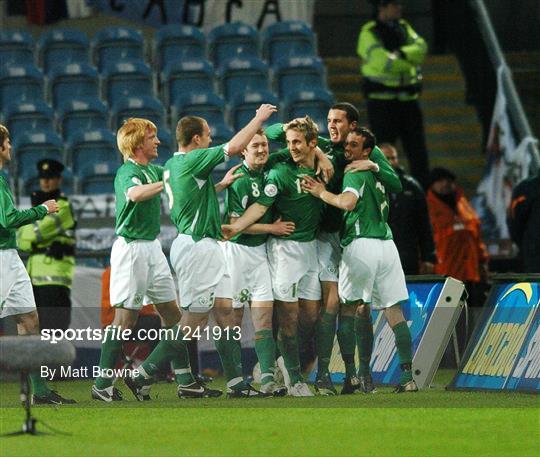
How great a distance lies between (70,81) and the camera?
18.6 meters

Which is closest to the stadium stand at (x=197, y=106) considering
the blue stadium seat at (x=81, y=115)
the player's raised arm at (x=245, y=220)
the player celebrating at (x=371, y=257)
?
the blue stadium seat at (x=81, y=115)

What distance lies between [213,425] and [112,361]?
1717 millimetres

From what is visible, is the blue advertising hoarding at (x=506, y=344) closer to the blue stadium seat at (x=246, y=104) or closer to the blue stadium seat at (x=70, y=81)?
the blue stadium seat at (x=246, y=104)

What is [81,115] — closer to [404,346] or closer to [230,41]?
[230,41]

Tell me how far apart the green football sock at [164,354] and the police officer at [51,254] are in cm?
268

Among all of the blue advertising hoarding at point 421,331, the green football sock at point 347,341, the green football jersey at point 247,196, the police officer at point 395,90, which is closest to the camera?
the green football jersey at point 247,196

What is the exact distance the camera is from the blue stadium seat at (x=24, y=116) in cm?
1795

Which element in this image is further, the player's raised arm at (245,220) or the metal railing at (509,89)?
the metal railing at (509,89)

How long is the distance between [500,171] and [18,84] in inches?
212

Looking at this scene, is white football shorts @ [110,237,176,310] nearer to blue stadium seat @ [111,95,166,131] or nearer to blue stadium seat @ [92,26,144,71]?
blue stadium seat @ [111,95,166,131]

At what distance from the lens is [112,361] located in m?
11.7

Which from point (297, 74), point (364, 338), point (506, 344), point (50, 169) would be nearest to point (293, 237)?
point (364, 338)

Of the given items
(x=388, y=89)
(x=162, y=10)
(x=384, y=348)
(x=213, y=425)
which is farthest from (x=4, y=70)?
(x=213, y=425)

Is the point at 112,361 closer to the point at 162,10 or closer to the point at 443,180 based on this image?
the point at 443,180
